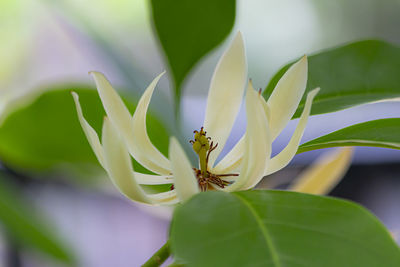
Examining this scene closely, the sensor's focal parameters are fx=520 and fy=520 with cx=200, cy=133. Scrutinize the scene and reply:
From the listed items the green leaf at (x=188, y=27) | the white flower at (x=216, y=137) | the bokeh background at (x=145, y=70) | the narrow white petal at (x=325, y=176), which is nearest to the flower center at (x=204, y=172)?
the white flower at (x=216, y=137)

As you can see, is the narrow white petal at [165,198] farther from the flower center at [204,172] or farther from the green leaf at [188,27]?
the green leaf at [188,27]

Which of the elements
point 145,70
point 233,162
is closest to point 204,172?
point 233,162

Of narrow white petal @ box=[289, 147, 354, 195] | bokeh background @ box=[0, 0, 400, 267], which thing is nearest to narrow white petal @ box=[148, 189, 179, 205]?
narrow white petal @ box=[289, 147, 354, 195]

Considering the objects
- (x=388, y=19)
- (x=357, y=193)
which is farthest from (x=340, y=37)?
(x=357, y=193)

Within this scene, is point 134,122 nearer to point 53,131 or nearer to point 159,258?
point 159,258

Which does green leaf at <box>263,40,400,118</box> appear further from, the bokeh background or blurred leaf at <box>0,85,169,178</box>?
the bokeh background
